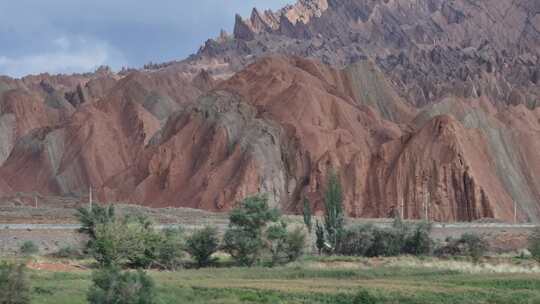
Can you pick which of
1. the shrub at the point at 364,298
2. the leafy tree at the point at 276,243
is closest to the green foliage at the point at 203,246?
the leafy tree at the point at 276,243

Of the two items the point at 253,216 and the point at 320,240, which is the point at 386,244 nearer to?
the point at 320,240

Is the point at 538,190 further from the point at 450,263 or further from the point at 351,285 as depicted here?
the point at 351,285

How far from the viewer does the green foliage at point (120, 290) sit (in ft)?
107

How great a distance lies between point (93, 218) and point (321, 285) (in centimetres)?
2052

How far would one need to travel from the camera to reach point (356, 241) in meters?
65.2

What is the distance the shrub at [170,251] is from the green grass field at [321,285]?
3023 millimetres

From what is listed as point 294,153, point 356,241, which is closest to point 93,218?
point 356,241

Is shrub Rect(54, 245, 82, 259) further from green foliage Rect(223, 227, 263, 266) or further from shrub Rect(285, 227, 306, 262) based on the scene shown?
shrub Rect(285, 227, 306, 262)

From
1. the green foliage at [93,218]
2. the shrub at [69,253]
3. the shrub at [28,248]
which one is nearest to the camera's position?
the green foliage at [93,218]

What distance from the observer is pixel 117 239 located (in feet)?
181

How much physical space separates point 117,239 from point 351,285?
16.5 metres

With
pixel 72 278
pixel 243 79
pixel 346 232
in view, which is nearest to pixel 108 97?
pixel 243 79

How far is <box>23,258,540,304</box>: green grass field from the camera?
127 feet

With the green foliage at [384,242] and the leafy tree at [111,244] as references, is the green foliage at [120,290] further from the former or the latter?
the green foliage at [384,242]
